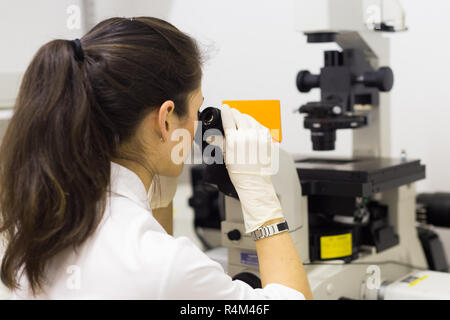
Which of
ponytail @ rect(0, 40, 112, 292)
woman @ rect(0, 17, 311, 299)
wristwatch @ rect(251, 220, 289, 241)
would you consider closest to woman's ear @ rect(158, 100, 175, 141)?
woman @ rect(0, 17, 311, 299)

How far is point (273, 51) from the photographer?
1.95 meters

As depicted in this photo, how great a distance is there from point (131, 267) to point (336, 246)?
0.73m

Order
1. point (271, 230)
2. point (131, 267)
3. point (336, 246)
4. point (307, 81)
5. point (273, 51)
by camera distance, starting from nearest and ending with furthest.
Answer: point (131, 267) → point (271, 230) → point (336, 246) → point (307, 81) → point (273, 51)

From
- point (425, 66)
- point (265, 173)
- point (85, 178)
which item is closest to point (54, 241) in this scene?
point (85, 178)

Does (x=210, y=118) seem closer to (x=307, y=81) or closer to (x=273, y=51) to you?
(x=307, y=81)

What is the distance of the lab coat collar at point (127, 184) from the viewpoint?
2.83ft

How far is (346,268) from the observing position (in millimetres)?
1348

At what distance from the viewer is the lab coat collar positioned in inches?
33.9

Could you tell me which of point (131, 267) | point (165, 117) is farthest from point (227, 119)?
point (131, 267)

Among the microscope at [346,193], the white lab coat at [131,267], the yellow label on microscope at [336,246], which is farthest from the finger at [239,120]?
the yellow label on microscope at [336,246]

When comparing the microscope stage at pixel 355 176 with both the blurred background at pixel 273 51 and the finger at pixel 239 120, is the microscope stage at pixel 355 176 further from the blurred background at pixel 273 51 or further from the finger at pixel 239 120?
the finger at pixel 239 120

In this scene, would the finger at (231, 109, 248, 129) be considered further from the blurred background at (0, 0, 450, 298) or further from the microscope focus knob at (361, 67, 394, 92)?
the microscope focus knob at (361, 67, 394, 92)

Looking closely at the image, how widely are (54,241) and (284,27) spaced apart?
137 cm
